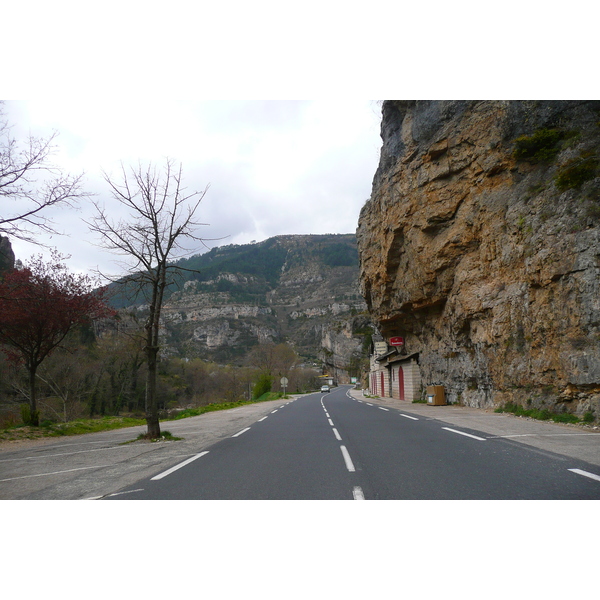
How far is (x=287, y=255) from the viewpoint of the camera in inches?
7338

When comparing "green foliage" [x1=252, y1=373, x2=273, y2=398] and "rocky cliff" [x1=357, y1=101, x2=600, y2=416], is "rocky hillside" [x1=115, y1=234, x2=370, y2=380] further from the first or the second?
"rocky cliff" [x1=357, y1=101, x2=600, y2=416]

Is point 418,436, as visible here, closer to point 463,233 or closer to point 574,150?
point 574,150

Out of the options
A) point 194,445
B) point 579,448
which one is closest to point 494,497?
point 579,448

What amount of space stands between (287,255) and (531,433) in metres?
177

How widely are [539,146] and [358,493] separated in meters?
20.3

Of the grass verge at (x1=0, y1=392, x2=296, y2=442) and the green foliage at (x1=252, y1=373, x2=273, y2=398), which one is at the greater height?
the grass verge at (x1=0, y1=392, x2=296, y2=442)

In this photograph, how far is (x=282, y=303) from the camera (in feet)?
513

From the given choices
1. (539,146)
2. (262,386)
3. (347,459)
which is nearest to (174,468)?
(347,459)

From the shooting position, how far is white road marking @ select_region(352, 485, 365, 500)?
5368 mm

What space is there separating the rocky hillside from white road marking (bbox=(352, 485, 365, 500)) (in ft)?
307

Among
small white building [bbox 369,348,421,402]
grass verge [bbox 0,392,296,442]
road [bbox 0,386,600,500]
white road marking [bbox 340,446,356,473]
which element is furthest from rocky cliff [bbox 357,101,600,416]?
grass verge [bbox 0,392,296,442]

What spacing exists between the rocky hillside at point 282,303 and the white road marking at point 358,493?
9348 cm

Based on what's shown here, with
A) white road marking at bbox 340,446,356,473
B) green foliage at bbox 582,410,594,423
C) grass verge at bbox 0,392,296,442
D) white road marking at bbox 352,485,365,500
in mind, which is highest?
green foliage at bbox 582,410,594,423

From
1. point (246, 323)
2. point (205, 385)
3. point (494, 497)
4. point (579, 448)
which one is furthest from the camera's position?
point (246, 323)
